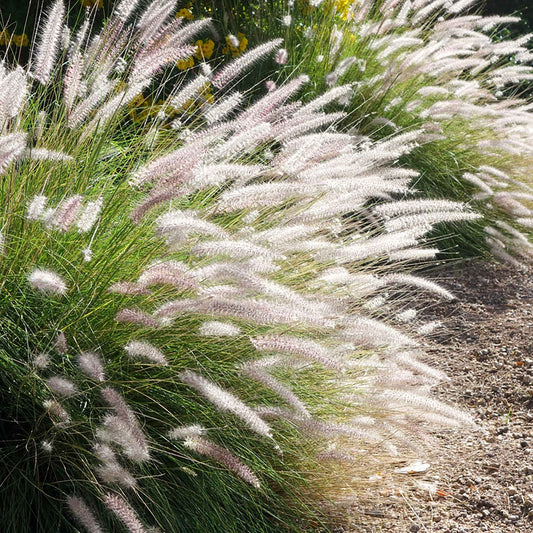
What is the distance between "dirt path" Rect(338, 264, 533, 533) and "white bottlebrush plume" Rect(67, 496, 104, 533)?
865 mm

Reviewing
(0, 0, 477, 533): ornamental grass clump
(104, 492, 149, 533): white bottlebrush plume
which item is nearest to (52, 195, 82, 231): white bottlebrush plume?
→ (0, 0, 477, 533): ornamental grass clump

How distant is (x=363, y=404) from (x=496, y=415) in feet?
3.13

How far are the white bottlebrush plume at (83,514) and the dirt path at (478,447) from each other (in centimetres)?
86

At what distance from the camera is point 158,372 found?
Answer: 2.02 m

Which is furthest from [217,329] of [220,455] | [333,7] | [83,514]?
[333,7]

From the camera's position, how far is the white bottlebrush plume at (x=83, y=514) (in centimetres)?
163

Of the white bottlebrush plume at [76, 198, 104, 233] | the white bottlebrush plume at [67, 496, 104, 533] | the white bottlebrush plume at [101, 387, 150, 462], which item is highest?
the white bottlebrush plume at [76, 198, 104, 233]

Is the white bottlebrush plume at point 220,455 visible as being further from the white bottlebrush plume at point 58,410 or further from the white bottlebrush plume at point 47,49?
the white bottlebrush plume at point 47,49

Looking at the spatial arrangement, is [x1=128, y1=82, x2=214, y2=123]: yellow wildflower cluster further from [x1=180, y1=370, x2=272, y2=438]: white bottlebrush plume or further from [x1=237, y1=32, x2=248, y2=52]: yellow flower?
[x1=180, y1=370, x2=272, y2=438]: white bottlebrush plume

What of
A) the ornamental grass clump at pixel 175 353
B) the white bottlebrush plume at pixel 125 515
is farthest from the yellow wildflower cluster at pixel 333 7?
the white bottlebrush plume at pixel 125 515

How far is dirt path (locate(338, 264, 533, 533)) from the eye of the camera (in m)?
2.31

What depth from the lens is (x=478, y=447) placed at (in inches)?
108

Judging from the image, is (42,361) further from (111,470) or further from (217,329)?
(217,329)

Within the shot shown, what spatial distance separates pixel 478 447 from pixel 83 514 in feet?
5.36
